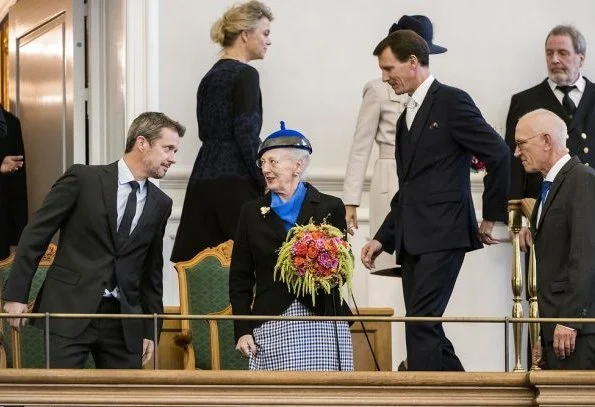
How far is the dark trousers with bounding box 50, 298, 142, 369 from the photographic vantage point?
21.1ft

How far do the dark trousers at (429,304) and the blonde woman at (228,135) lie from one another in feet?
4.41

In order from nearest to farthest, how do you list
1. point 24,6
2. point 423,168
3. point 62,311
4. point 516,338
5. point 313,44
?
point 516,338 → point 62,311 → point 423,168 → point 313,44 → point 24,6

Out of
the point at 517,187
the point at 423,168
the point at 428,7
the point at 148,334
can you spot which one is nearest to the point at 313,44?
the point at 428,7

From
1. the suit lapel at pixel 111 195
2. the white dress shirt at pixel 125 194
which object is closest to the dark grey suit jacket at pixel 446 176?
the white dress shirt at pixel 125 194

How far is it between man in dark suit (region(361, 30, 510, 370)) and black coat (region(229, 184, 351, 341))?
64 centimetres

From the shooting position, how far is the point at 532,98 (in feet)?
31.0

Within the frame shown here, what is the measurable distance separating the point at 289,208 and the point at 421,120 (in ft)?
3.08

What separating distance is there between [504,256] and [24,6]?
3.32 m

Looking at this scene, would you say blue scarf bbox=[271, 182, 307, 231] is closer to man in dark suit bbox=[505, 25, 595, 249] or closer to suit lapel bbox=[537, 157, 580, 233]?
suit lapel bbox=[537, 157, 580, 233]

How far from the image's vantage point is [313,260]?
6172 mm

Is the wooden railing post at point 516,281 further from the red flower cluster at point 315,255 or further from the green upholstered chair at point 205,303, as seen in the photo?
the green upholstered chair at point 205,303

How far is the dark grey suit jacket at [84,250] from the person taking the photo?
6.41 m

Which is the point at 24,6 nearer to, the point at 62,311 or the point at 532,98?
the point at 532,98

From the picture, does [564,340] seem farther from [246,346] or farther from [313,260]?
[246,346]
